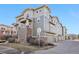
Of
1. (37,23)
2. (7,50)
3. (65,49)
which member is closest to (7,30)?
(7,50)

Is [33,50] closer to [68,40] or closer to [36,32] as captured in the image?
[36,32]

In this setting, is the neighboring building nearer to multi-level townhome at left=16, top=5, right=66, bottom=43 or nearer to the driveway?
the driveway

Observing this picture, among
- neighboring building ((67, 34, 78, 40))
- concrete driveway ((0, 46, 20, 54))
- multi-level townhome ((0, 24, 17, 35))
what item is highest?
multi-level townhome ((0, 24, 17, 35))

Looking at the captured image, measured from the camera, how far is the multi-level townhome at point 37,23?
317 centimetres

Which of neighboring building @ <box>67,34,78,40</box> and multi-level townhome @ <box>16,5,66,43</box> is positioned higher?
multi-level townhome @ <box>16,5,66,43</box>

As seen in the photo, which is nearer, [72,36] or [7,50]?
[7,50]

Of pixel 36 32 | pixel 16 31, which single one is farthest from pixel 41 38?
pixel 16 31

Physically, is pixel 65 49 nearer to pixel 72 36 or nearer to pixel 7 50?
pixel 72 36

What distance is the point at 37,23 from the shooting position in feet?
10.4

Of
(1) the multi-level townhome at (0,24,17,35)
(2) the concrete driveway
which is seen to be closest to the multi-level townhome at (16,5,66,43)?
(1) the multi-level townhome at (0,24,17,35)

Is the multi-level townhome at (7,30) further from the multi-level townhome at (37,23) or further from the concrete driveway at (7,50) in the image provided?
the concrete driveway at (7,50)

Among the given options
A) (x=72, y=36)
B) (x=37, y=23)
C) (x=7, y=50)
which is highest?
(x=37, y=23)

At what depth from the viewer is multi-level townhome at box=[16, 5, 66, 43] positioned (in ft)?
10.4

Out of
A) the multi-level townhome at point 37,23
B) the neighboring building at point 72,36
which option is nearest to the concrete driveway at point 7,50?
the multi-level townhome at point 37,23
